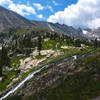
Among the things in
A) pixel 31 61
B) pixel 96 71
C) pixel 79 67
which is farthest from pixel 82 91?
pixel 31 61

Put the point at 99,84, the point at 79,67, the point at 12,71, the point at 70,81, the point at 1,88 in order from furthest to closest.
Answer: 1. the point at 12,71
2. the point at 1,88
3. the point at 79,67
4. the point at 70,81
5. the point at 99,84

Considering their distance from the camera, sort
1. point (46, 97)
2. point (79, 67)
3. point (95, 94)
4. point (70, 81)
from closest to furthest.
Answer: point (95, 94) < point (46, 97) < point (70, 81) < point (79, 67)

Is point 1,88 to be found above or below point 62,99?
below

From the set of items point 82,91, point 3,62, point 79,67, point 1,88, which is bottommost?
point 1,88

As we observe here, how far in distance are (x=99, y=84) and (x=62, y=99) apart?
6.42 meters

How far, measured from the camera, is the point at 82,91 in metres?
22.0

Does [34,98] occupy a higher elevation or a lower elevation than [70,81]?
lower

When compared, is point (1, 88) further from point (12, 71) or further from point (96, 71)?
point (96, 71)

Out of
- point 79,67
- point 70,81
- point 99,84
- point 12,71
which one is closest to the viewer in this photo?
point 99,84

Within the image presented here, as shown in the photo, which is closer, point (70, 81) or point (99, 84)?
point (99, 84)

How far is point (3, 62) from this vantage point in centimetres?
8506

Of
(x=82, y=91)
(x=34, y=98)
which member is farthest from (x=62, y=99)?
(x=34, y=98)

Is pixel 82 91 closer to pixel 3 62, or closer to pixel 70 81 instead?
pixel 70 81

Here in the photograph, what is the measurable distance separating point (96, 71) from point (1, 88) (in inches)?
1641
